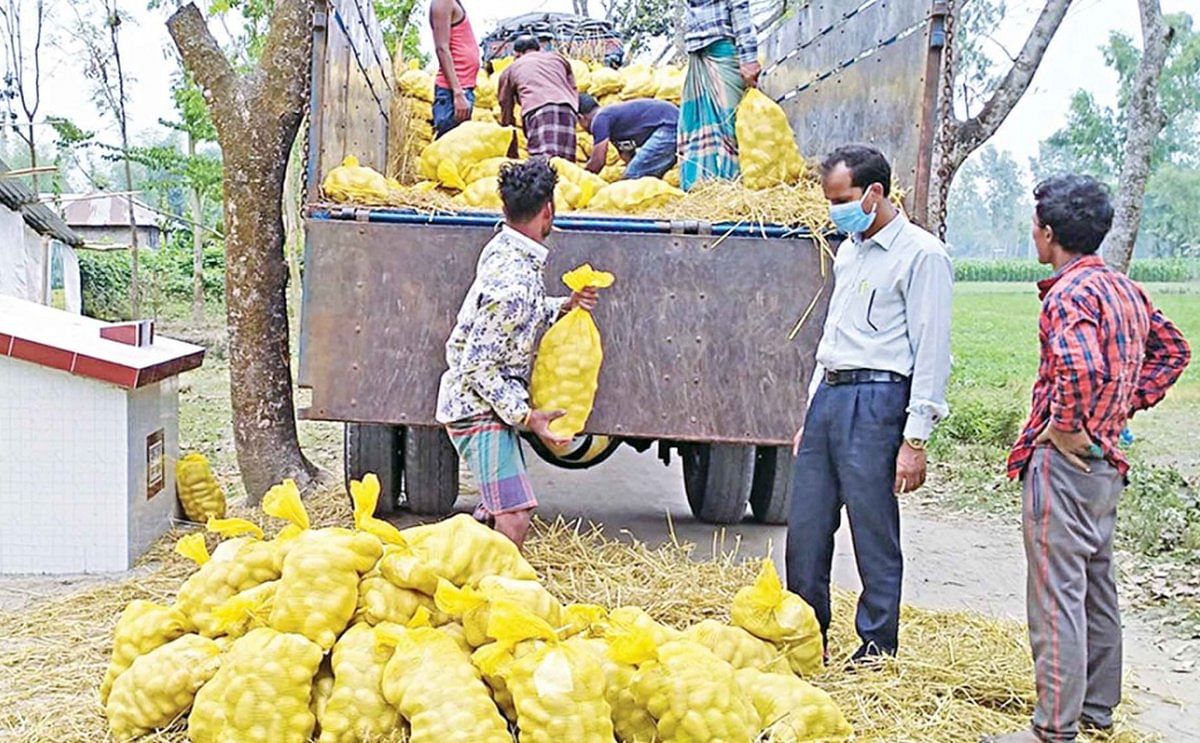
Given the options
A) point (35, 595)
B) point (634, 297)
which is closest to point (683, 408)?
point (634, 297)

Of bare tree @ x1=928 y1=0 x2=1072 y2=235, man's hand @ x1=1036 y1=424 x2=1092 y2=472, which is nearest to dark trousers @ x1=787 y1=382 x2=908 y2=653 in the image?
man's hand @ x1=1036 y1=424 x2=1092 y2=472

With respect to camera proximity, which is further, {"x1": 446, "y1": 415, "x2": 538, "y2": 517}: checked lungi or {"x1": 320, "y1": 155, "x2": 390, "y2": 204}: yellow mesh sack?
{"x1": 320, "y1": 155, "x2": 390, "y2": 204}: yellow mesh sack

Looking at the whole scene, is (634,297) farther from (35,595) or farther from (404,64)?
(404,64)

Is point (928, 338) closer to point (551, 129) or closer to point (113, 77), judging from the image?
point (551, 129)

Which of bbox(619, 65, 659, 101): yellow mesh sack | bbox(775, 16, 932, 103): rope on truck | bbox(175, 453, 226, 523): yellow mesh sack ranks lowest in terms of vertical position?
bbox(175, 453, 226, 523): yellow mesh sack

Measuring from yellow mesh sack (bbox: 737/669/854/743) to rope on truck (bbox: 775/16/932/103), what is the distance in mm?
2711

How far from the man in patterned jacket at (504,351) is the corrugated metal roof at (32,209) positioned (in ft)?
43.1

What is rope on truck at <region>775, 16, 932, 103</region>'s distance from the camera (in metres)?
4.87

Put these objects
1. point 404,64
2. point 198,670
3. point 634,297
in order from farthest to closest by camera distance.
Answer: point 404,64
point 634,297
point 198,670

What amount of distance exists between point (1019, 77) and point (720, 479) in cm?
506

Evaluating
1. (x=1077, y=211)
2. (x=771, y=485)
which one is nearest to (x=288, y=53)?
(x=771, y=485)

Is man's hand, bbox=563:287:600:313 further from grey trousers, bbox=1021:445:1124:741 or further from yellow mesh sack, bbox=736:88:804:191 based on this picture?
grey trousers, bbox=1021:445:1124:741

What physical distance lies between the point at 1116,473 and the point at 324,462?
682cm

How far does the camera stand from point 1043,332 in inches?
136
